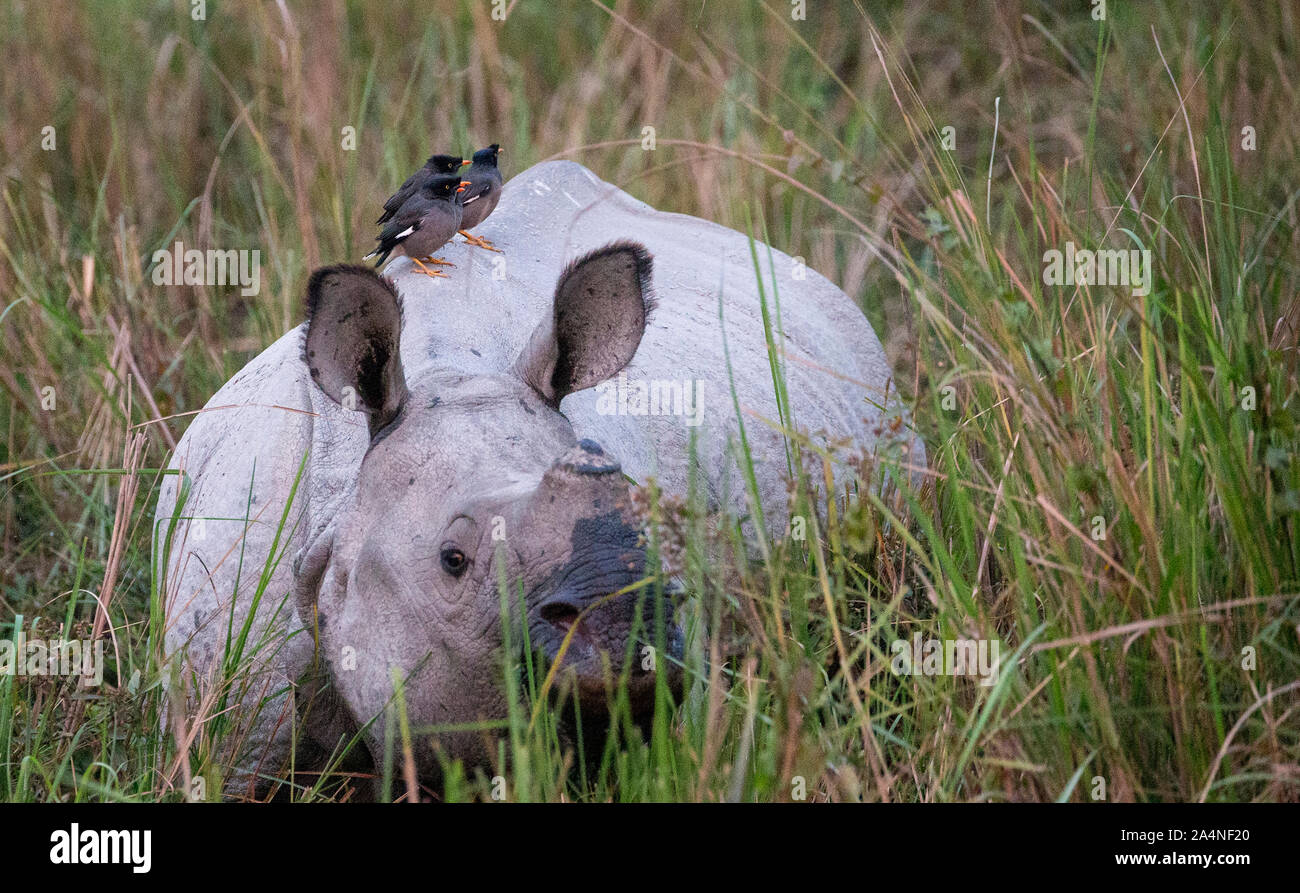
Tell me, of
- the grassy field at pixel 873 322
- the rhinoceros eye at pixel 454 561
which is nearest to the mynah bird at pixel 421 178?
the grassy field at pixel 873 322

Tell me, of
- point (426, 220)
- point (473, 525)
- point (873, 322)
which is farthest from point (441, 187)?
point (873, 322)

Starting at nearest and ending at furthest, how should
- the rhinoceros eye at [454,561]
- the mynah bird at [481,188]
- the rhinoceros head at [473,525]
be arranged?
the rhinoceros head at [473,525]
the rhinoceros eye at [454,561]
the mynah bird at [481,188]

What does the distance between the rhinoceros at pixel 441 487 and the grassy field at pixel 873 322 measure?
17 cm

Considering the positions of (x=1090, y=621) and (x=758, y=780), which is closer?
(x=758, y=780)

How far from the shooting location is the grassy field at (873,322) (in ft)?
9.43

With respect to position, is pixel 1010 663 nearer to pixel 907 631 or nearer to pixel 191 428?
pixel 907 631

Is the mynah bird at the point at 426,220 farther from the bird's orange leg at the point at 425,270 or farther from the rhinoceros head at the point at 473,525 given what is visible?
the rhinoceros head at the point at 473,525

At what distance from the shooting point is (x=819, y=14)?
27.9ft

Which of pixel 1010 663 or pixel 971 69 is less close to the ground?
pixel 971 69

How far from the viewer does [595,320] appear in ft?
11.7

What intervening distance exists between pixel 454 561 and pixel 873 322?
376cm

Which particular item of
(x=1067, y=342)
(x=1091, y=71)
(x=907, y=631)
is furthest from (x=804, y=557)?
(x=1091, y=71)

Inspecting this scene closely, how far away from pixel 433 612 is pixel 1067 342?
152 centimetres

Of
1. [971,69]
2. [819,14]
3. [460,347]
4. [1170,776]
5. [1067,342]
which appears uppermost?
[819,14]
